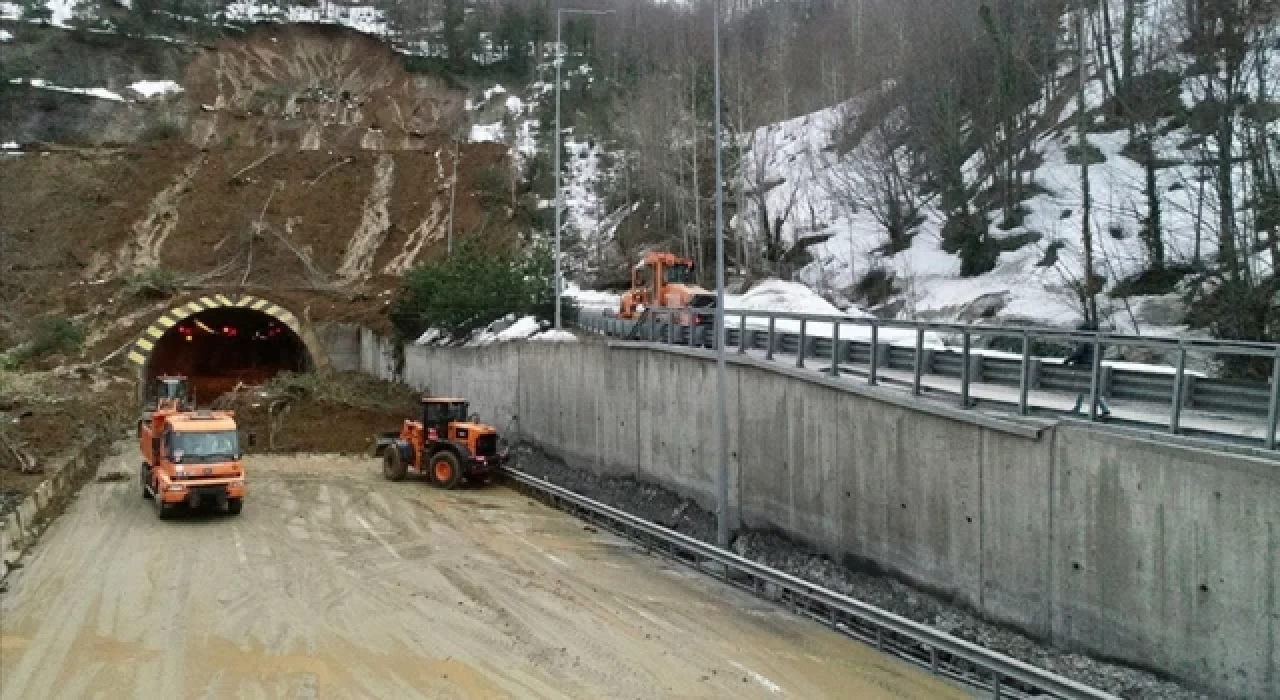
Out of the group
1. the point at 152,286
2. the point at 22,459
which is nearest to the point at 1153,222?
the point at 22,459

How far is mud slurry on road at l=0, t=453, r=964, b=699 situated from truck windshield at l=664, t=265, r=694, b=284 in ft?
34.8

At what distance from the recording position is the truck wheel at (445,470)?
87.1 ft

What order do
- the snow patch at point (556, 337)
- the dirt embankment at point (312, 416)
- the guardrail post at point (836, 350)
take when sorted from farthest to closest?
the dirt embankment at point (312, 416)
the snow patch at point (556, 337)
the guardrail post at point (836, 350)

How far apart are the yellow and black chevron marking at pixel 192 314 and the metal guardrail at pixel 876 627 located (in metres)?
28.4

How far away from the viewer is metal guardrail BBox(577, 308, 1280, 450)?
37.5ft

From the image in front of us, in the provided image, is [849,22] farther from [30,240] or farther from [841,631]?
[841,631]

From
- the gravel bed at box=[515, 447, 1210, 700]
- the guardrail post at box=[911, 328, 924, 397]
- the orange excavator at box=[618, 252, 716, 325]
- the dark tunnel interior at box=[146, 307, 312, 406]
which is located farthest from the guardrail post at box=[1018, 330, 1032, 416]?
the dark tunnel interior at box=[146, 307, 312, 406]

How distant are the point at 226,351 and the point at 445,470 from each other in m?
33.4

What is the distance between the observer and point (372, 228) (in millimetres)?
60031

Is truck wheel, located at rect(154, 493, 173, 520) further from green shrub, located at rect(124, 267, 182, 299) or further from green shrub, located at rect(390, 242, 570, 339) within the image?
green shrub, located at rect(124, 267, 182, 299)

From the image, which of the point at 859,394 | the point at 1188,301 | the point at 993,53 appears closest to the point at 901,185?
the point at 993,53

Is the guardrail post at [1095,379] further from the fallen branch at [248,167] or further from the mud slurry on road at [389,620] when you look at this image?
the fallen branch at [248,167]

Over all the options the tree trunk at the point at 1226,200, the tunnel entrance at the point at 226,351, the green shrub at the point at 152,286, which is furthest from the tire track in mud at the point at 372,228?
the tree trunk at the point at 1226,200

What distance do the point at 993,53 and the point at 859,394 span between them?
27244 millimetres
